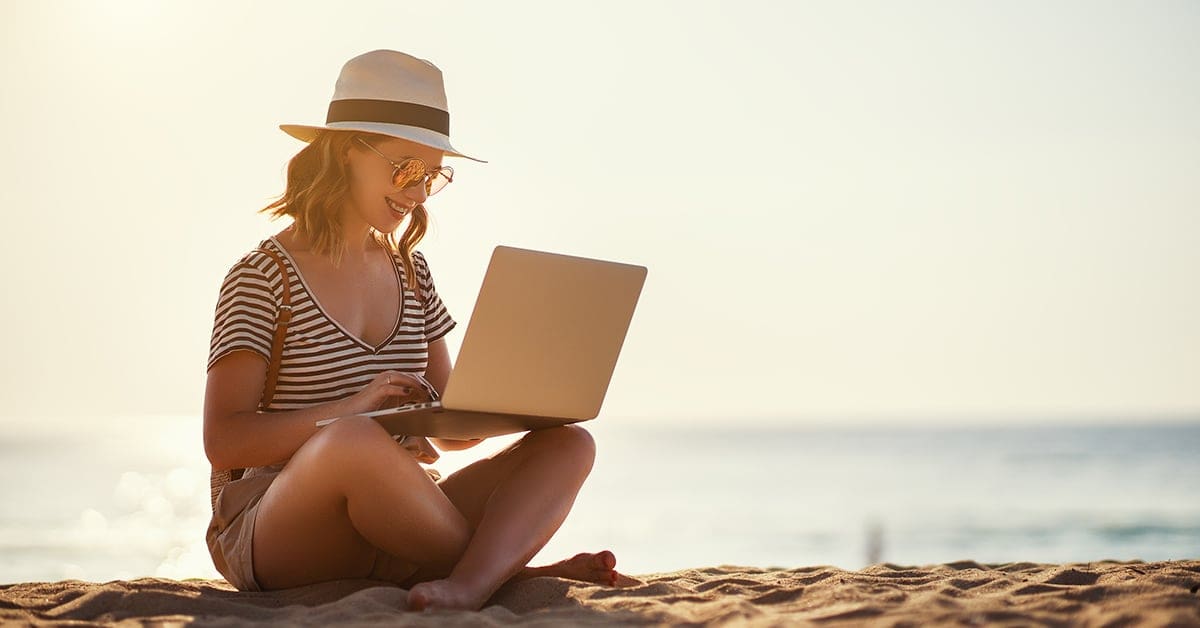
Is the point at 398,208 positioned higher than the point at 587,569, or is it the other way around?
the point at 398,208

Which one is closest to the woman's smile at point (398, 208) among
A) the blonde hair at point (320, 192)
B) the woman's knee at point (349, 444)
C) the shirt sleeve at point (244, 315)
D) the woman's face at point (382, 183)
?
the woman's face at point (382, 183)

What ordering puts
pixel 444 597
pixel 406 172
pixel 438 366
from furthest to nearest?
pixel 438 366, pixel 406 172, pixel 444 597

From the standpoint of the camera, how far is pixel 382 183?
11.3 feet

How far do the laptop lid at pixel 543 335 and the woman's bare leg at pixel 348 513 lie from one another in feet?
0.78

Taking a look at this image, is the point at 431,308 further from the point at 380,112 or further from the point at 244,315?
the point at 244,315

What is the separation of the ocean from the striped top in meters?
3.16

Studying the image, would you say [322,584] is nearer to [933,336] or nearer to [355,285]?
[355,285]

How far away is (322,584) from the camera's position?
3205 mm

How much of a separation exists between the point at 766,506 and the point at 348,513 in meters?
18.5

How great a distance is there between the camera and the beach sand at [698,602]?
2.59 meters

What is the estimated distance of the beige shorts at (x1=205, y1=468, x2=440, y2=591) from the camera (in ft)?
10.4

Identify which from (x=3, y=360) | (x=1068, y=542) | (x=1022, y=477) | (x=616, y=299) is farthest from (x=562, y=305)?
(x=3, y=360)

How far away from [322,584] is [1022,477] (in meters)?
24.8

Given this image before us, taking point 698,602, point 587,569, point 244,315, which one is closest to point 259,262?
A: point 244,315
